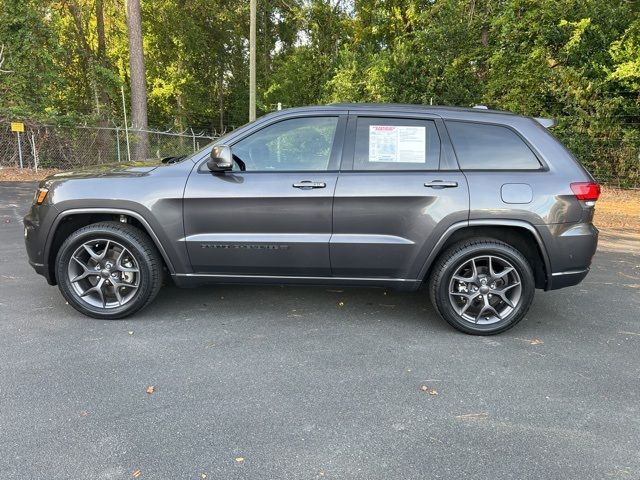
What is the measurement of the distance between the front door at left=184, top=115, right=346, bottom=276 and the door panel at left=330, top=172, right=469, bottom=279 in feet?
0.46

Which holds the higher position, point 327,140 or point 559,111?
point 559,111

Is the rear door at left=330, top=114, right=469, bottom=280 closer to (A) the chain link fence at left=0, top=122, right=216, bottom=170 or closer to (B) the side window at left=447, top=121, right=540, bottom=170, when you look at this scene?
(B) the side window at left=447, top=121, right=540, bottom=170

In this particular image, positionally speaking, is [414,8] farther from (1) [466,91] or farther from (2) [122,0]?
(2) [122,0]

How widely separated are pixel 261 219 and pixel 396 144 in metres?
1.23

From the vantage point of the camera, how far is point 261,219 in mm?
3916

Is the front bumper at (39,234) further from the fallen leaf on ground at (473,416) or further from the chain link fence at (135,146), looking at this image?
the chain link fence at (135,146)

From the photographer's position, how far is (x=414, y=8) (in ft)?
59.1

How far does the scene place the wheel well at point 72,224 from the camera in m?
4.10

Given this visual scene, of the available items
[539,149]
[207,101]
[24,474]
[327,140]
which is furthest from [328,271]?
[207,101]

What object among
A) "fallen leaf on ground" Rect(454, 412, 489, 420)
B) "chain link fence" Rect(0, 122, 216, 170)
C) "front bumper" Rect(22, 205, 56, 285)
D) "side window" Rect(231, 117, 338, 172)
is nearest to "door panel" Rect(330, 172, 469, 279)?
"side window" Rect(231, 117, 338, 172)

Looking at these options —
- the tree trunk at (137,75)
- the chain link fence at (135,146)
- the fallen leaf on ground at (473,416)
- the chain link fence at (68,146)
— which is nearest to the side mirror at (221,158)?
the fallen leaf on ground at (473,416)

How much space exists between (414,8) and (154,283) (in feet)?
56.4

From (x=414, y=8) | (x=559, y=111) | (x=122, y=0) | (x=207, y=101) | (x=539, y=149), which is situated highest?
(x=122, y=0)

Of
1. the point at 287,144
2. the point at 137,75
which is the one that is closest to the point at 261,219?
the point at 287,144
